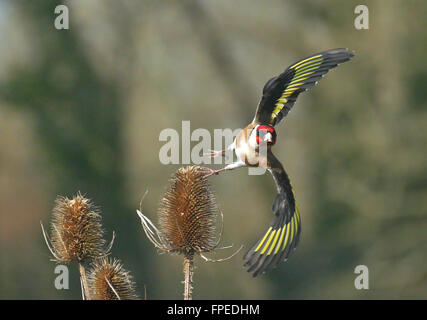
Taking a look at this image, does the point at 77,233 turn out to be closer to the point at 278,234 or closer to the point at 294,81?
the point at 278,234

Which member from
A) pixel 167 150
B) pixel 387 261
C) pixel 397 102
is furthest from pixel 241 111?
pixel 387 261

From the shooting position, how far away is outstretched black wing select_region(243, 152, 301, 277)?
2.27 m

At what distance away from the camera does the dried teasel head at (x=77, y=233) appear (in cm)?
228

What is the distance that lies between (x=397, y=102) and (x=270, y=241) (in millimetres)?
3269

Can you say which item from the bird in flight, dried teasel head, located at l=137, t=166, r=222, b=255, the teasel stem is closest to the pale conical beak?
the bird in flight

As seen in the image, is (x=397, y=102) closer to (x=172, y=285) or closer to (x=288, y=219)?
(x=172, y=285)

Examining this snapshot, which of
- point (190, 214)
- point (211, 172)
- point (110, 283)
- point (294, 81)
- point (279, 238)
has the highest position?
point (294, 81)

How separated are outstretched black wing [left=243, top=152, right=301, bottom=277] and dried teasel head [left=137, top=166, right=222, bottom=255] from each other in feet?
0.64

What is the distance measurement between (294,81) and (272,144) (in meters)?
0.36

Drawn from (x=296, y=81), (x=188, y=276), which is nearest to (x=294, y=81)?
(x=296, y=81)

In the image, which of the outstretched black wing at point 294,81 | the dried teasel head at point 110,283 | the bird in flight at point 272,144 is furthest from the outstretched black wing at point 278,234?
the dried teasel head at point 110,283

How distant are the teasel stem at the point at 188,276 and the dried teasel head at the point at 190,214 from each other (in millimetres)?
56

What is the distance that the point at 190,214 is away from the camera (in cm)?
247

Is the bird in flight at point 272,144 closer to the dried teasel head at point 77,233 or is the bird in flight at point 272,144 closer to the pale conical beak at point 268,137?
the pale conical beak at point 268,137
